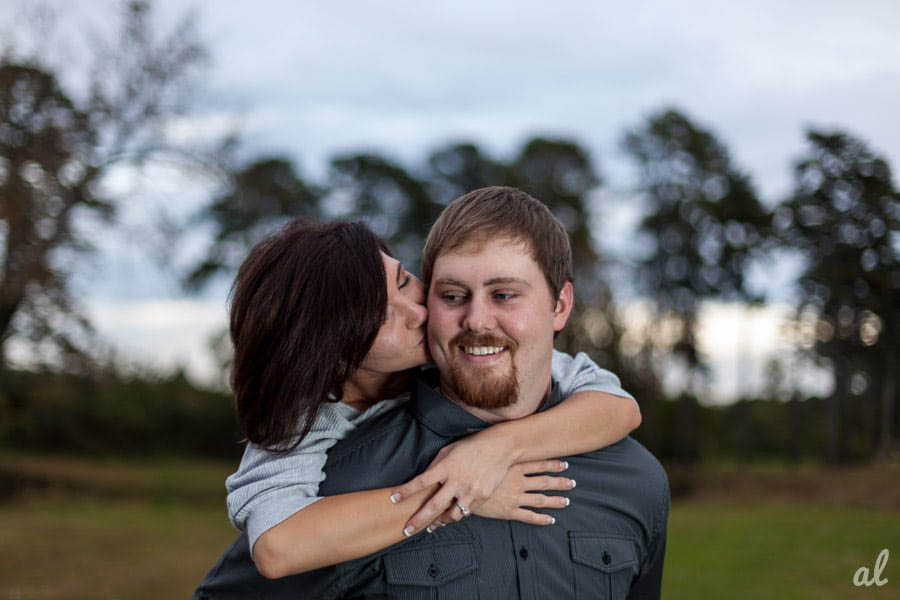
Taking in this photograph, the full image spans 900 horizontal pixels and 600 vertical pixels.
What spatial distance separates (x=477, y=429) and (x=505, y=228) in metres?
0.61

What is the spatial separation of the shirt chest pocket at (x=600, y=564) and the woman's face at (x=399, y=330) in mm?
713

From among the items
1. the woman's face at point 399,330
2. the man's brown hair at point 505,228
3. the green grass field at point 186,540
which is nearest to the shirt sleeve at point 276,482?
the woman's face at point 399,330

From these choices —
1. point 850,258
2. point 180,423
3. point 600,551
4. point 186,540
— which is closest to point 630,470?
point 600,551

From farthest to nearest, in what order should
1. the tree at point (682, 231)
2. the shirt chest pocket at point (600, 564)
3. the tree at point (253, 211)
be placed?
1. the tree at point (682, 231)
2. the tree at point (253, 211)
3. the shirt chest pocket at point (600, 564)

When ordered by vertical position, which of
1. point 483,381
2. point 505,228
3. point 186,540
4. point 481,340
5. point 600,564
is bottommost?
point 186,540

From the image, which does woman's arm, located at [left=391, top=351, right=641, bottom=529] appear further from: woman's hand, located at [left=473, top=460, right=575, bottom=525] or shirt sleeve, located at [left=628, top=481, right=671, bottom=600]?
shirt sleeve, located at [left=628, top=481, right=671, bottom=600]

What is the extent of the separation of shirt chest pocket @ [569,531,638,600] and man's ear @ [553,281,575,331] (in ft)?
2.09

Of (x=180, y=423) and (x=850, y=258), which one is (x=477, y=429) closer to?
(x=850, y=258)

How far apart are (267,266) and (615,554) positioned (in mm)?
1331

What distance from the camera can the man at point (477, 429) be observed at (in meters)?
2.48

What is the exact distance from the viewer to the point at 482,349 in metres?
2.53

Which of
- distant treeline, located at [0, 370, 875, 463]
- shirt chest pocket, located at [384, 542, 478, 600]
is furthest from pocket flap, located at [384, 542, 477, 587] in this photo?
distant treeline, located at [0, 370, 875, 463]

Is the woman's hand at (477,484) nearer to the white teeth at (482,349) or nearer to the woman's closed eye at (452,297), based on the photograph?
the white teeth at (482,349)

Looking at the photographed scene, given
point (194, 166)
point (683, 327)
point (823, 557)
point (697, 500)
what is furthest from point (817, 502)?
point (194, 166)
